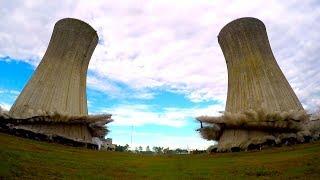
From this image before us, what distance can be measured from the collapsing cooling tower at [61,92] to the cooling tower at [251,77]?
1461 centimetres

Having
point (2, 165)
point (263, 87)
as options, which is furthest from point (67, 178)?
point (263, 87)

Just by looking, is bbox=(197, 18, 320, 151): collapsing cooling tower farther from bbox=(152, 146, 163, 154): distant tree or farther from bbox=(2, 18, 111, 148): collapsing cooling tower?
bbox=(152, 146, 163, 154): distant tree

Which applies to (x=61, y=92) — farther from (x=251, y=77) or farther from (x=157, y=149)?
(x=157, y=149)

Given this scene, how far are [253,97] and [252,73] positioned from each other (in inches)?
102

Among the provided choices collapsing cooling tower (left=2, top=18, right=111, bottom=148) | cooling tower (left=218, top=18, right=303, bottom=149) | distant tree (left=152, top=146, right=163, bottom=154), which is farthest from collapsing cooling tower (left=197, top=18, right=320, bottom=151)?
distant tree (left=152, top=146, right=163, bottom=154)

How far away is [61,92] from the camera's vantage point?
48.6 meters

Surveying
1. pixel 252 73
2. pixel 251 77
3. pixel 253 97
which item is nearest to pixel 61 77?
pixel 251 77

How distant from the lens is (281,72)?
4681 centimetres

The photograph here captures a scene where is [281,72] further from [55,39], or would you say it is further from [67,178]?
[67,178]

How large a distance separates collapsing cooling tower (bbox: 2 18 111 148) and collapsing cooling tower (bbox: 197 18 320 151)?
1419 centimetres

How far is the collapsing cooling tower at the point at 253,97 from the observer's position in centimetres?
4312

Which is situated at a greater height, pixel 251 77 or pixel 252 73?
pixel 252 73

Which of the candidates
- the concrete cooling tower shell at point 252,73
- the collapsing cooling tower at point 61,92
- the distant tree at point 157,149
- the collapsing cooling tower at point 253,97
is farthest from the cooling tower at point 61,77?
the distant tree at point 157,149

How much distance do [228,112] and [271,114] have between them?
503 cm
